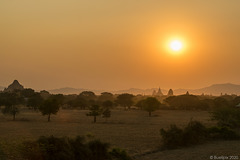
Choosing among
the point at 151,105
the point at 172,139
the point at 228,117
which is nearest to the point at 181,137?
the point at 172,139

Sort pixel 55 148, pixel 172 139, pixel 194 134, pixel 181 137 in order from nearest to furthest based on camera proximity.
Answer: pixel 55 148 → pixel 172 139 → pixel 181 137 → pixel 194 134

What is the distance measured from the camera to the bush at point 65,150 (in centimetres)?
1487

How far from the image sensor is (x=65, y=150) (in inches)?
617

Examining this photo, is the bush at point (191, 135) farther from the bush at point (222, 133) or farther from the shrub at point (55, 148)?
the shrub at point (55, 148)

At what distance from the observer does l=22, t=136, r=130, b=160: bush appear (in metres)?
14.9

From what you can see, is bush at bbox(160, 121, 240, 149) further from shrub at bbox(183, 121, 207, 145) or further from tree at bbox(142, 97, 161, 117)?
tree at bbox(142, 97, 161, 117)

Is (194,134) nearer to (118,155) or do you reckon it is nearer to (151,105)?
(118,155)

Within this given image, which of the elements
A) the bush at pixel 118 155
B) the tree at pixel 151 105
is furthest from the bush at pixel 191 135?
the tree at pixel 151 105

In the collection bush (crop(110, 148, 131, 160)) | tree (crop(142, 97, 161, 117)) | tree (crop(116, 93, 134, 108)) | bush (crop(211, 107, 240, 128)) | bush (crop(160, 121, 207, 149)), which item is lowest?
bush (crop(110, 148, 131, 160))

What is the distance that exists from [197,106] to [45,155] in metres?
89.8

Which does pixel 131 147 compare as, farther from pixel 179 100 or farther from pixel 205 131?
pixel 179 100

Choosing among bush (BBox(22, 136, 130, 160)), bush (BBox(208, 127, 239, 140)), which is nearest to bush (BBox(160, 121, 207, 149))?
bush (BBox(208, 127, 239, 140))

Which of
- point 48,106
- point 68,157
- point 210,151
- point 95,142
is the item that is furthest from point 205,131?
point 48,106

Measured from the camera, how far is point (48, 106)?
187ft
